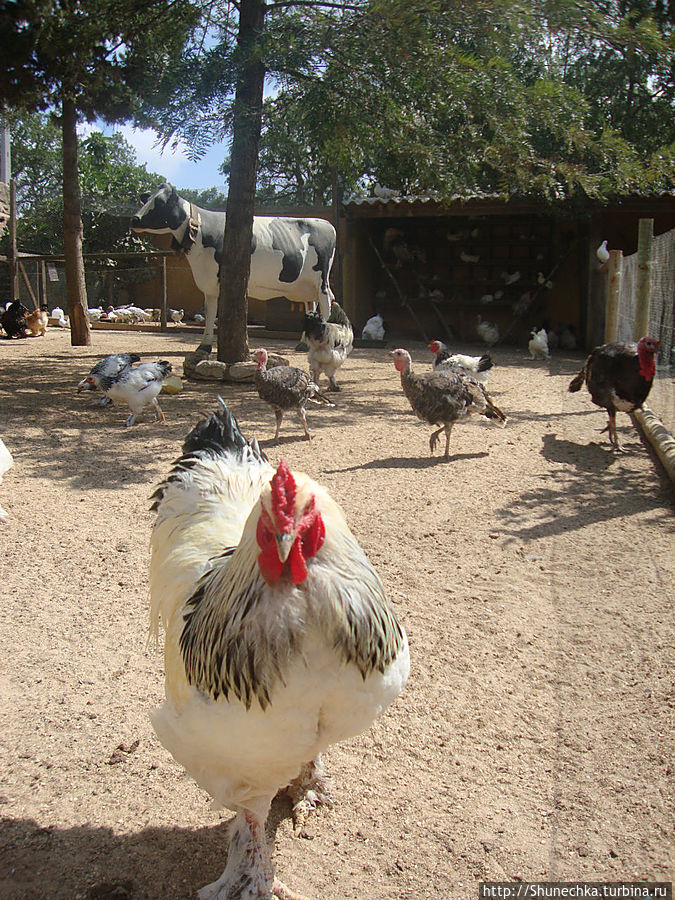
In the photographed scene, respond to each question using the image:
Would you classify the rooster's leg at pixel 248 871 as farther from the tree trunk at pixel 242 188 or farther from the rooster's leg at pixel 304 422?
the tree trunk at pixel 242 188

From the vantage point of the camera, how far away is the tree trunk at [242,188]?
8828 mm

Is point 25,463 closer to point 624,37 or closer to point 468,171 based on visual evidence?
point 468,171

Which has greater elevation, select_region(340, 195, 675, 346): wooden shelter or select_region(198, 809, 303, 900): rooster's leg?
select_region(340, 195, 675, 346): wooden shelter

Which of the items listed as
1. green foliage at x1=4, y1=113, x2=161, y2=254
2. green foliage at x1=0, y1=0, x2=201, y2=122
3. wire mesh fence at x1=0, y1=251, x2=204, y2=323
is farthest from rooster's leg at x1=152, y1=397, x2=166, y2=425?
wire mesh fence at x1=0, y1=251, x2=204, y2=323

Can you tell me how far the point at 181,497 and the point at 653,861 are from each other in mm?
2141

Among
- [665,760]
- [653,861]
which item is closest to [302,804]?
[653,861]

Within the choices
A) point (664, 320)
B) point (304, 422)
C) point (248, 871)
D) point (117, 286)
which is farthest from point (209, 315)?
point (117, 286)

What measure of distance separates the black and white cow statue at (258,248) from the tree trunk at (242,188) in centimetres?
149

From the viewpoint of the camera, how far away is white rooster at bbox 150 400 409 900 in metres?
1.91

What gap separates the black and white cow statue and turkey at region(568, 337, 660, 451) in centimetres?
703

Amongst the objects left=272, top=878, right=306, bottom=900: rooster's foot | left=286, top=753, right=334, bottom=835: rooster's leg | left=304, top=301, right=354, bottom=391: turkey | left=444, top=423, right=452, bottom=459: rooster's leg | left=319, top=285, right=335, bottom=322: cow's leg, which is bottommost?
left=272, top=878, right=306, bottom=900: rooster's foot

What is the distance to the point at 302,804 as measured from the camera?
2.59 meters

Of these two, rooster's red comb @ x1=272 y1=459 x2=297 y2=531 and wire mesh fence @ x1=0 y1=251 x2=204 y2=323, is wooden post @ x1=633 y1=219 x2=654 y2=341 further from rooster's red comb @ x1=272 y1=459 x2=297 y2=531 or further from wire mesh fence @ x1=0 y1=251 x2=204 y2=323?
wire mesh fence @ x1=0 y1=251 x2=204 y2=323

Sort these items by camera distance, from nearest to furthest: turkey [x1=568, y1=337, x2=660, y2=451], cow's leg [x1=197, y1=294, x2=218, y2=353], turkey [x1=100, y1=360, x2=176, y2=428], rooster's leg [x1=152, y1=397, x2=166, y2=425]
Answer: turkey [x1=568, y1=337, x2=660, y2=451], turkey [x1=100, y1=360, x2=176, y2=428], rooster's leg [x1=152, y1=397, x2=166, y2=425], cow's leg [x1=197, y1=294, x2=218, y2=353]
